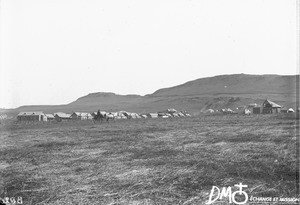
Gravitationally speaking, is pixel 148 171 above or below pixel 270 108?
below

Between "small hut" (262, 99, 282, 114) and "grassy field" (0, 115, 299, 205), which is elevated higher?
"small hut" (262, 99, 282, 114)

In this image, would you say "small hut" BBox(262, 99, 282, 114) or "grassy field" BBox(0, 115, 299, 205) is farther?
"small hut" BBox(262, 99, 282, 114)

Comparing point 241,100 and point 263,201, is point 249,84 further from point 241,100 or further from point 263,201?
point 263,201

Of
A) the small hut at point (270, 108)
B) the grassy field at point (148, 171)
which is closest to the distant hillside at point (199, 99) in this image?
the small hut at point (270, 108)

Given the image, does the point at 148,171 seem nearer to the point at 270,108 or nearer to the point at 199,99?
the point at 270,108

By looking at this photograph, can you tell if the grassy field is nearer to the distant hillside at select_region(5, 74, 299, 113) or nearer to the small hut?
the small hut

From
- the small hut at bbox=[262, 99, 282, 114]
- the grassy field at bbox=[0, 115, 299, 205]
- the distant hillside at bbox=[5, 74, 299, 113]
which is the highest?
the distant hillside at bbox=[5, 74, 299, 113]

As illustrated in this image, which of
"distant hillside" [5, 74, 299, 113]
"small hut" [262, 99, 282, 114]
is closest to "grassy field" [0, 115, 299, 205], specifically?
"small hut" [262, 99, 282, 114]

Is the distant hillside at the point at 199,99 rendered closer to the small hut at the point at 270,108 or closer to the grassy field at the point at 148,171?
the small hut at the point at 270,108

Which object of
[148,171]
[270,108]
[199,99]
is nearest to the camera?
[148,171]

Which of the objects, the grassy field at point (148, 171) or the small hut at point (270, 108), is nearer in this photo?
the grassy field at point (148, 171)

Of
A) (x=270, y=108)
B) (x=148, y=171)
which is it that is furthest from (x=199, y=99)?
(x=148, y=171)

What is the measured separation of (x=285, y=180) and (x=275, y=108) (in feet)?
198

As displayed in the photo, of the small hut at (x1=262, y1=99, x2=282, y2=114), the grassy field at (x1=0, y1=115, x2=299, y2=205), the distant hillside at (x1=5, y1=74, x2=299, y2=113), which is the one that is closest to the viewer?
the grassy field at (x1=0, y1=115, x2=299, y2=205)
